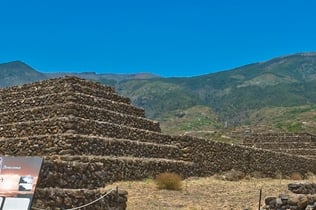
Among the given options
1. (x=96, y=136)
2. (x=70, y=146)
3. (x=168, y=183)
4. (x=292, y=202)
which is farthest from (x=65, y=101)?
(x=292, y=202)

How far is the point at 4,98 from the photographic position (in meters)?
24.7

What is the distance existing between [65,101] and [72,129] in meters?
2.44

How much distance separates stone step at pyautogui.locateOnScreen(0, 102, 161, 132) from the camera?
20.1 metres

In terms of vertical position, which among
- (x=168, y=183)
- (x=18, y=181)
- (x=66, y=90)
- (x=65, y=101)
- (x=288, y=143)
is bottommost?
(x=168, y=183)

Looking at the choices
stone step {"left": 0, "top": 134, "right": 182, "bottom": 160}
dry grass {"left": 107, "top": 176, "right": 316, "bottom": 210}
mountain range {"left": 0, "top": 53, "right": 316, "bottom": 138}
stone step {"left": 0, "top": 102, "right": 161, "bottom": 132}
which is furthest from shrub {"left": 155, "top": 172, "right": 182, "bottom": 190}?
mountain range {"left": 0, "top": 53, "right": 316, "bottom": 138}

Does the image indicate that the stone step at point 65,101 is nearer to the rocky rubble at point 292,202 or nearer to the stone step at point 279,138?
the rocky rubble at point 292,202

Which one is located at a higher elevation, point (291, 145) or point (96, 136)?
point (291, 145)

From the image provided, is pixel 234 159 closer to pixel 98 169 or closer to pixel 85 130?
pixel 85 130

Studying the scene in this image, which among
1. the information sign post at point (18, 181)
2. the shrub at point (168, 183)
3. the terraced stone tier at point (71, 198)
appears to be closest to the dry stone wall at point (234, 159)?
the shrub at point (168, 183)

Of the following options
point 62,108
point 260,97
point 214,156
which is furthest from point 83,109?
point 260,97

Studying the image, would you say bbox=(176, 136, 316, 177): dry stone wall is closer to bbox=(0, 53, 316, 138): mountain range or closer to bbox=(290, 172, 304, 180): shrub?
bbox=(290, 172, 304, 180): shrub

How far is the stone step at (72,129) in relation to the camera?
18.9 m

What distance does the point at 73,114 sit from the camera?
65.0 feet

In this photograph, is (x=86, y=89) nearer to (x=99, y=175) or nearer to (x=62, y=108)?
(x=62, y=108)
